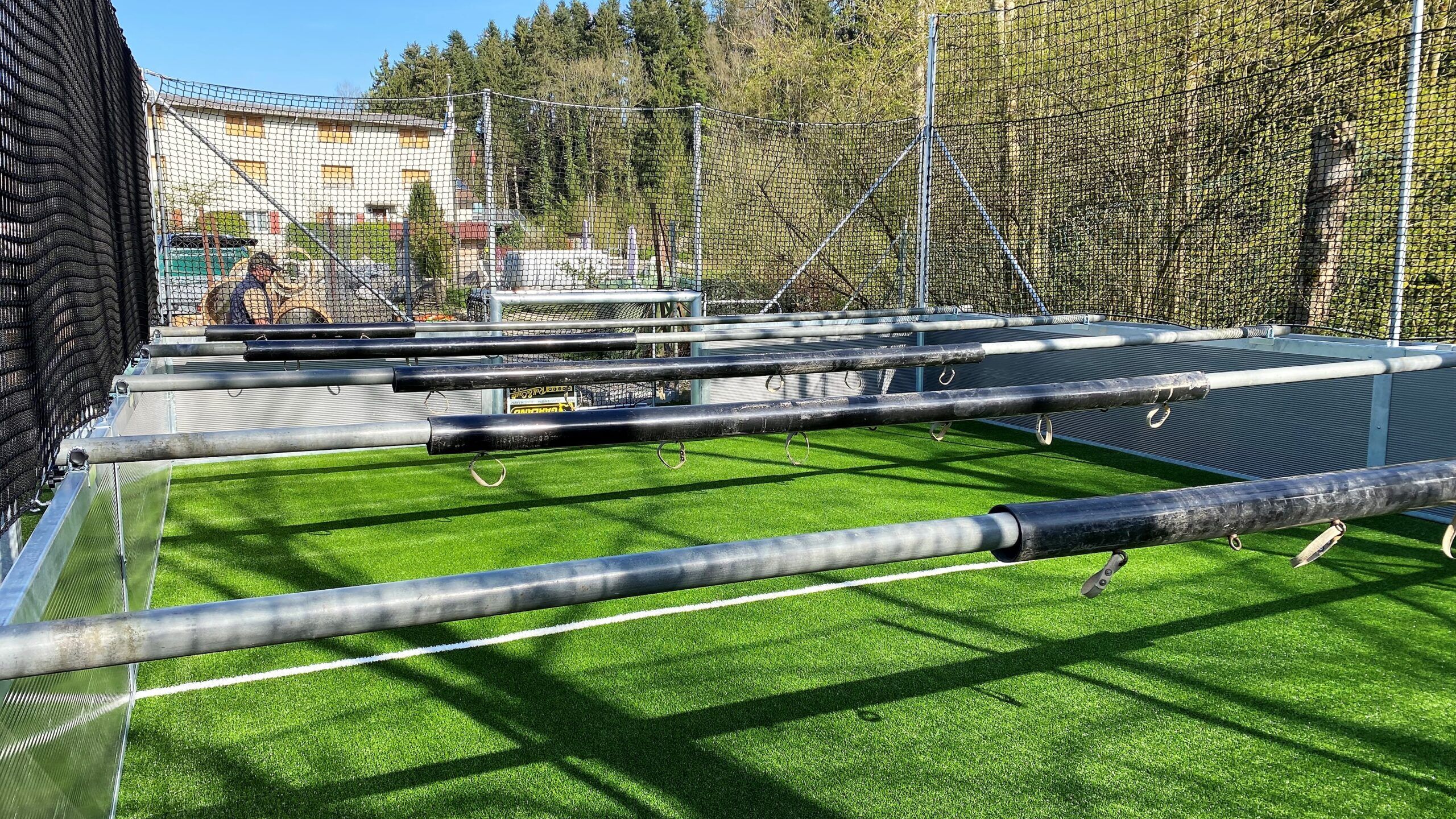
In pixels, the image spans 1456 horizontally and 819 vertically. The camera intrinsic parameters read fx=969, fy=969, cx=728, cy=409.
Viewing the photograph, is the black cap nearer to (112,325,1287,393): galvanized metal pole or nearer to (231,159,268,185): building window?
(231,159,268,185): building window

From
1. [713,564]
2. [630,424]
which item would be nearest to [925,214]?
[630,424]

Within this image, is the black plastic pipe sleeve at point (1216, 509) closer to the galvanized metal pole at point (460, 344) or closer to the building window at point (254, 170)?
the galvanized metal pole at point (460, 344)

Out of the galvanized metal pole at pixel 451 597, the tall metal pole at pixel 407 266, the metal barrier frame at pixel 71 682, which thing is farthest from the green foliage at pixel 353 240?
the galvanized metal pole at pixel 451 597

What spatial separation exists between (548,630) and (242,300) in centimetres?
687

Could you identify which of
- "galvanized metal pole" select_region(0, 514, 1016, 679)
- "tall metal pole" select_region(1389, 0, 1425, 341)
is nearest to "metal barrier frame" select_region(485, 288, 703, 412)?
"tall metal pole" select_region(1389, 0, 1425, 341)

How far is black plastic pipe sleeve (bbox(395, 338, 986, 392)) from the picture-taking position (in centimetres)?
339

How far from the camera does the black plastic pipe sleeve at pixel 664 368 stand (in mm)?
3391

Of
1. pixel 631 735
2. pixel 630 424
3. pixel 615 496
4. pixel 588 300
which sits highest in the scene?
pixel 588 300

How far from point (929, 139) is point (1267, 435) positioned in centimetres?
431

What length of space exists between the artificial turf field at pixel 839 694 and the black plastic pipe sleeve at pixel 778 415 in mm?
947

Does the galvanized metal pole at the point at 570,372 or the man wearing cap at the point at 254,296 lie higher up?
the man wearing cap at the point at 254,296

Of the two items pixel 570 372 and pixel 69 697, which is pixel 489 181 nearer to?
pixel 570 372

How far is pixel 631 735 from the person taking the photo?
116 inches

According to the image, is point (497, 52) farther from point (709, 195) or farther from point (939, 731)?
point (939, 731)
